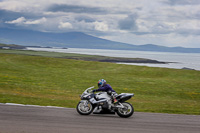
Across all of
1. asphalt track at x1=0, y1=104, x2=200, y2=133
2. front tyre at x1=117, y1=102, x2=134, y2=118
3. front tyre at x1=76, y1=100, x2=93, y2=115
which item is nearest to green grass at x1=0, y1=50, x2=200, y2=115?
Answer: front tyre at x1=117, y1=102, x2=134, y2=118

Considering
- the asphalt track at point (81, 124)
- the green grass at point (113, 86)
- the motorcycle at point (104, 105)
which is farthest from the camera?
the green grass at point (113, 86)

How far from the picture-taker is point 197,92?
2869 centimetres

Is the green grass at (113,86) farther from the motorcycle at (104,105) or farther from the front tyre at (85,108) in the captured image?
the front tyre at (85,108)

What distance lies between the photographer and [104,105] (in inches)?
493

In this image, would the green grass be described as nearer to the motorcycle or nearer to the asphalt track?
the motorcycle

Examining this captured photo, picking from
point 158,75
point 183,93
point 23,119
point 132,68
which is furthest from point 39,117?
point 132,68

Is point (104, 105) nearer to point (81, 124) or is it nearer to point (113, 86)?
point (81, 124)

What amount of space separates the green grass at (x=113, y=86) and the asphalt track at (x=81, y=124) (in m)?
5.08

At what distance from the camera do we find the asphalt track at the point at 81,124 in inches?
360

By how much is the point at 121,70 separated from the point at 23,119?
3527 cm

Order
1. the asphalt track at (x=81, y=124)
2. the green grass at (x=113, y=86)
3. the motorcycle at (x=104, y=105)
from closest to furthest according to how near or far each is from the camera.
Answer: the asphalt track at (x=81, y=124) < the motorcycle at (x=104, y=105) < the green grass at (x=113, y=86)

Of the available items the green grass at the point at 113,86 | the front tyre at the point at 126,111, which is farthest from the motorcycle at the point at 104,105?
the green grass at the point at 113,86

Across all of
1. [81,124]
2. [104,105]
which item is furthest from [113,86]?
[81,124]

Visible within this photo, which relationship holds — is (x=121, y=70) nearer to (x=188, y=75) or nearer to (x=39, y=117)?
(x=188, y=75)
